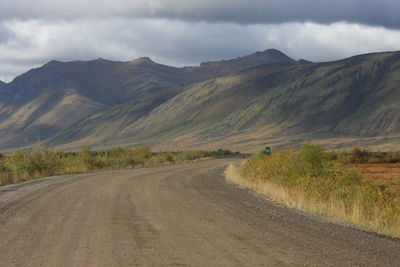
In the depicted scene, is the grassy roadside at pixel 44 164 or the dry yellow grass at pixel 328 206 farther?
the grassy roadside at pixel 44 164

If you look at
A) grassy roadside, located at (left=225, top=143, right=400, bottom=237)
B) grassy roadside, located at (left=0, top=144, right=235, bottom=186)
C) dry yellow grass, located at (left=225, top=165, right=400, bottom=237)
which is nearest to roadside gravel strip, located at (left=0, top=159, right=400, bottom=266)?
dry yellow grass, located at (left=225, top=165, right=400, bottom=237)

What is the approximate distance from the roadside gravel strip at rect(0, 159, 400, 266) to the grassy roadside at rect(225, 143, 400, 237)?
1.02 meters

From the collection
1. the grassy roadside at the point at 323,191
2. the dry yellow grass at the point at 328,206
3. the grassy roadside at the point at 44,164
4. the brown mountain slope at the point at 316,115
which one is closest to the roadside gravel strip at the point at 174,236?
the dry yellow grass at the point at 328,206

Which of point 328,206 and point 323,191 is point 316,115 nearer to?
point 323,191

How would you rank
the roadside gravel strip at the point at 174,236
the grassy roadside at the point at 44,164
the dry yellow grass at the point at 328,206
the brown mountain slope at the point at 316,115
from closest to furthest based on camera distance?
the roadside gravel strip at the point at 174,236 → the dry yellow grass at the point at 328,206 → the grassy roadside at the point at 44,164 → the brown mountain slope at the point at 316,115

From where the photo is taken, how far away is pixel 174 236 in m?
11.0

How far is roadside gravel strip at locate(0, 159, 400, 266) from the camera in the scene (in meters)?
8.88

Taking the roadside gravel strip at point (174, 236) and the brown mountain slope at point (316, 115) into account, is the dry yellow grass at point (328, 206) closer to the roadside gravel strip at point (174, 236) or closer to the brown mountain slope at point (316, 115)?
the roadside gravel strip at point (174, 236)

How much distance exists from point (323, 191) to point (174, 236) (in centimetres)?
864

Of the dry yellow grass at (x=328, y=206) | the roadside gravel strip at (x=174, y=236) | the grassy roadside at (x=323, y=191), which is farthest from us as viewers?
the grassy roadside at (x=323, y=191)

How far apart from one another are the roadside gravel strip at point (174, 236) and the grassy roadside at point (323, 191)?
1018 millimetres

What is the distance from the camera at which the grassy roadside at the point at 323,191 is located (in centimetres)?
1405

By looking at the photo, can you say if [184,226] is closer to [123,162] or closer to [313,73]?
[123,162]

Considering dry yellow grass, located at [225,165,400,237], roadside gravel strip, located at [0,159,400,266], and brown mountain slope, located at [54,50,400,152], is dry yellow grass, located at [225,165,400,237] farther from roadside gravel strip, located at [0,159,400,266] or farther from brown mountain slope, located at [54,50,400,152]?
brown mountain slope, located at [54,50,400,152]
